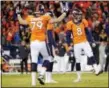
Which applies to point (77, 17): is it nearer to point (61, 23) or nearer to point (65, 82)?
point (65, 82)

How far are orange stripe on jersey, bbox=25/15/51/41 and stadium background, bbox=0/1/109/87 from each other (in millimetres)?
7664

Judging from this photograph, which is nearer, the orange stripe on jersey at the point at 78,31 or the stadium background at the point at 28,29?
the orange stripe on jersey at the point at 78,31

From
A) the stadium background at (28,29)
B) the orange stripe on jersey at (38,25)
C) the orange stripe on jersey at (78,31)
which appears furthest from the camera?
the stadium background at (28,29)

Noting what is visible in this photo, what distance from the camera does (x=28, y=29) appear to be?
1049 inches

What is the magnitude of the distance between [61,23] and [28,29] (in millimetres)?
2173

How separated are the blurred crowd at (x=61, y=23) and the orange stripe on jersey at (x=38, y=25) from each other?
325 inches

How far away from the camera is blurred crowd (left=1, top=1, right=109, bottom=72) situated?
26672 mm

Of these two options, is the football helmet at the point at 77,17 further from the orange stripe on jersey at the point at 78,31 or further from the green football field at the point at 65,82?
the green football field at the point at 65,82

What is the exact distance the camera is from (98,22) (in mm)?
28281

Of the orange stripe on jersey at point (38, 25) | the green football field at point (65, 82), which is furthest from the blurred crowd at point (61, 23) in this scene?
the orange stripe on jersey at point (38, 25)

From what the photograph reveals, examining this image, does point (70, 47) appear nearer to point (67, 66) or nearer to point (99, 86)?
point (67, 66)

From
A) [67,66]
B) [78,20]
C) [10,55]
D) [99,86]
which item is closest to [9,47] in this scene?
[10,55]

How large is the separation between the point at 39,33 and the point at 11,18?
1298cm

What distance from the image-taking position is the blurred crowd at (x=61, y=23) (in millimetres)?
26672
